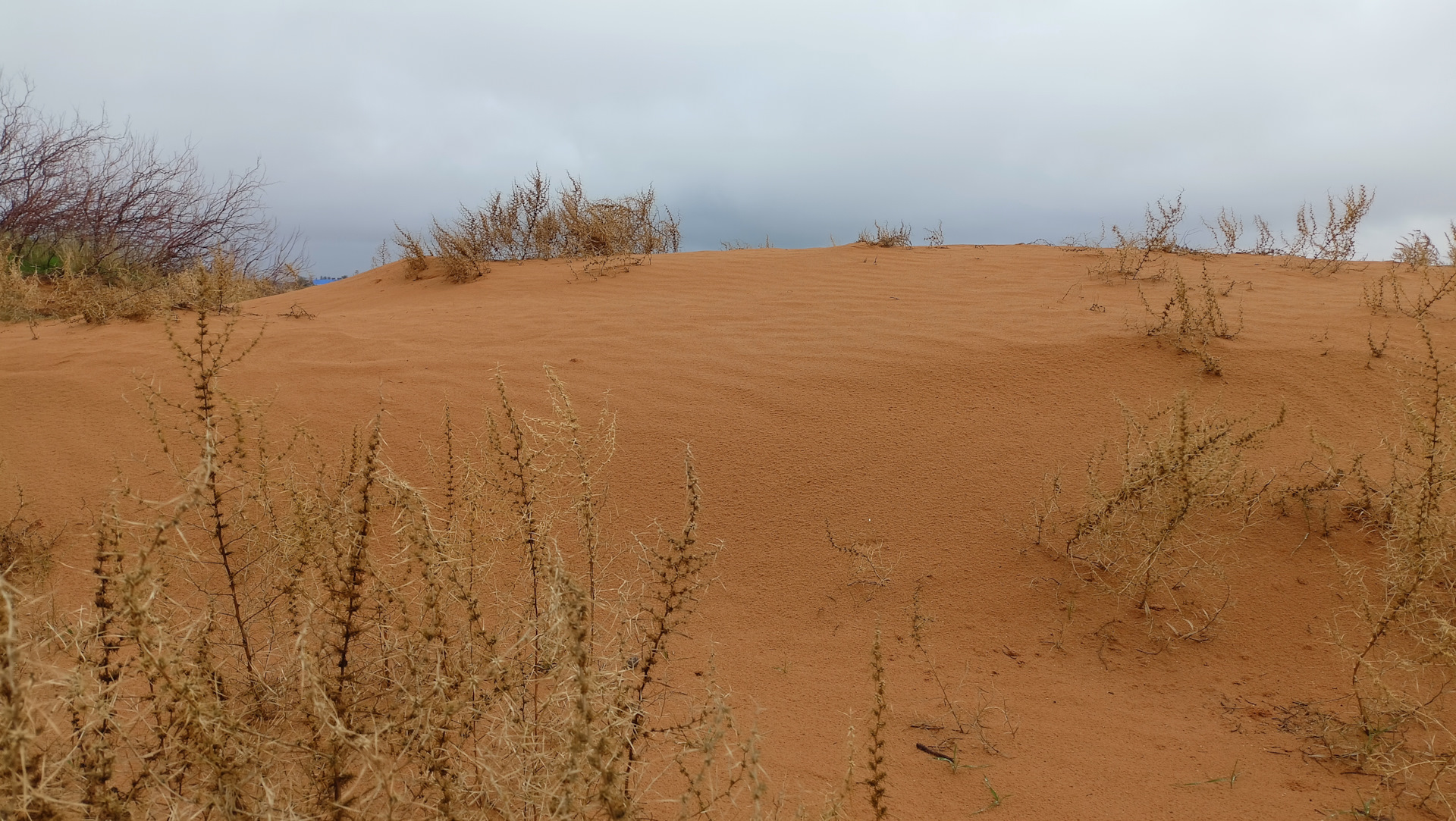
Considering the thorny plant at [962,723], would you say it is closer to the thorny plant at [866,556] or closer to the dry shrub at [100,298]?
the thorny plant at [866,556]

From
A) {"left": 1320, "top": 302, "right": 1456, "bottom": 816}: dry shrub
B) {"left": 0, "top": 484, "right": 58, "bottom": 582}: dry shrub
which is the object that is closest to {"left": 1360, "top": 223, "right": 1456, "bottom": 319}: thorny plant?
{"left": 1320, "top": 302, "right": 1456, "bottom": 816}: dry shrub

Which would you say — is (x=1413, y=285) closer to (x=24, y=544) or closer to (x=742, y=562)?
(x=742, y=562)

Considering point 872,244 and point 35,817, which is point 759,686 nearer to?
point 35,817

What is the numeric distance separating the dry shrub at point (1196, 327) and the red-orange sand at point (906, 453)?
0.10 metres

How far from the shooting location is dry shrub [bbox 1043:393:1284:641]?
290cm

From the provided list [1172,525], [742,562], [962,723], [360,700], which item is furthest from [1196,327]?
[360,700]

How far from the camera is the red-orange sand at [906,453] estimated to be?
233 centimetres

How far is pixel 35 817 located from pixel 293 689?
842 mm

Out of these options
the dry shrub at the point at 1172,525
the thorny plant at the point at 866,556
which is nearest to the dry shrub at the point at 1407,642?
the dry shrub at the point at 1172,525

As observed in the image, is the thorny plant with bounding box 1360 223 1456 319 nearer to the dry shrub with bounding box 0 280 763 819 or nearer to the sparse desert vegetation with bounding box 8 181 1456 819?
the sparse desert vegetation with bounding box 8 181 1456 819

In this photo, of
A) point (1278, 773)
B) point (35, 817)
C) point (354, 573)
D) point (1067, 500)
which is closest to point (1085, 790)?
point (1278, 773)

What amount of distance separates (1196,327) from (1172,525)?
7.99 feet

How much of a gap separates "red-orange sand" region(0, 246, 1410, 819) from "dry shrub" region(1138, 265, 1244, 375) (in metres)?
0.10

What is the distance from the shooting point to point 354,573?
151 cm
